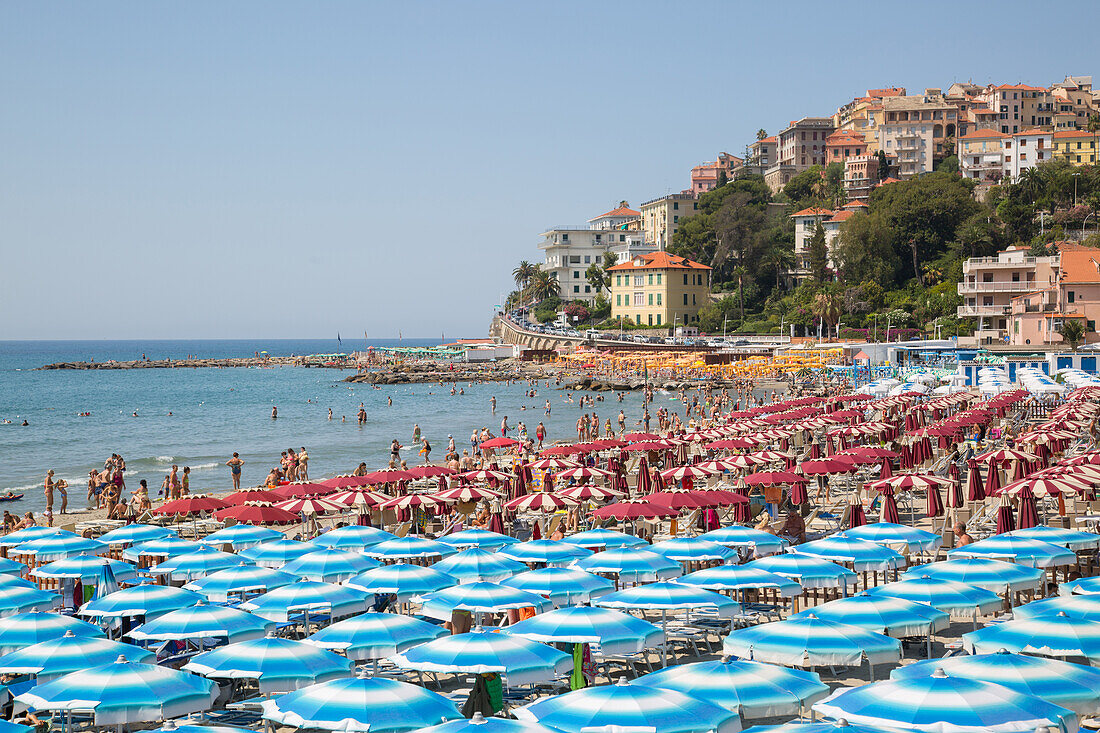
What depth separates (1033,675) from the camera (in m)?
7.93

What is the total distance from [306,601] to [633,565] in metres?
4.29

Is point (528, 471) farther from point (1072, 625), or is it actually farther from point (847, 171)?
point (847, 171)

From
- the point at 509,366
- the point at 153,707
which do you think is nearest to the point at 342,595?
the point at 153,707

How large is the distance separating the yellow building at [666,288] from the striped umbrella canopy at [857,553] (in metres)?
91.3

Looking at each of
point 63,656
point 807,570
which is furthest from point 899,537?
point 63,656

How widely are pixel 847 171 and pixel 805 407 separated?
8334cm

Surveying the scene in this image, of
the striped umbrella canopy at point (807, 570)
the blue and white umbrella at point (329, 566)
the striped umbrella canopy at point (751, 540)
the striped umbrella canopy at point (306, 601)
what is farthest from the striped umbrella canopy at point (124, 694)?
the striped umbrella canopy at point (751, 540)

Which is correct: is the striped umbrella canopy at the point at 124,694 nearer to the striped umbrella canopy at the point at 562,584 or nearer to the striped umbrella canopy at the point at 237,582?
the striped umbrella canopy at the point at 237,582

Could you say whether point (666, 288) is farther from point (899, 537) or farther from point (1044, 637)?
point (1044, 637)

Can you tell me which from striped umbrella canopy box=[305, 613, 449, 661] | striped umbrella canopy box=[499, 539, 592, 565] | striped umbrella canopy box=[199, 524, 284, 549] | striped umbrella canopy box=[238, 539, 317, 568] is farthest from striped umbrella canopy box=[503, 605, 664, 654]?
striped umbrella canopy box=[199, 524, 284, 549]

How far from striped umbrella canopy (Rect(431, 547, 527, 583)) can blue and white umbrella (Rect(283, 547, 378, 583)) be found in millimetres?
1108

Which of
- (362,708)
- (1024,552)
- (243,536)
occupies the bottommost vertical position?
(243,536)

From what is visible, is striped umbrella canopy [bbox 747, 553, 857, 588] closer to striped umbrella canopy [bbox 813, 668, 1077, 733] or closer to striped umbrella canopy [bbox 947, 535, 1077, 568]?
striped umbrella canopy [bbox 947, 535, 1077, 568]

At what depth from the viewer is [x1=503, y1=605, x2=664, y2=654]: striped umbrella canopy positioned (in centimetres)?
1017
